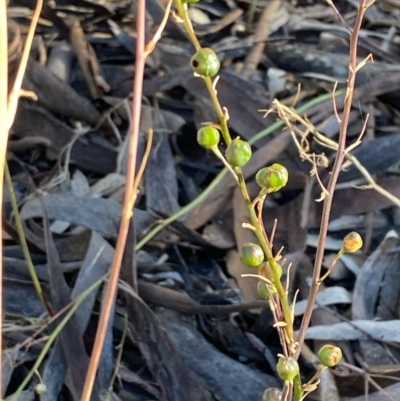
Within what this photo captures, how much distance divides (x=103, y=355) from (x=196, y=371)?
104 millimetres

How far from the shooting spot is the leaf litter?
82 centimetres

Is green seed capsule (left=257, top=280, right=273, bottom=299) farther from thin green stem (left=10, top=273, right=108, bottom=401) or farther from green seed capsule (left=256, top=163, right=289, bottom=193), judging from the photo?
thin green stem (left=10, top=273, right=108, bottom=401)

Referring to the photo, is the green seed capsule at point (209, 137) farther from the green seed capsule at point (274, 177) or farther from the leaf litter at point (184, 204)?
the leaf litter at point (184, 204)

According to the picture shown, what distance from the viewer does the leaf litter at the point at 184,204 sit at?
2.70 feet

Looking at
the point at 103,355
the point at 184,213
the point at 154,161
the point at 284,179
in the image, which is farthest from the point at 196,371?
the point at 284,179

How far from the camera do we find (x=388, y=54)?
1221mm

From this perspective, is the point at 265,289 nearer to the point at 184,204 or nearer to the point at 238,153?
the point at 238,153

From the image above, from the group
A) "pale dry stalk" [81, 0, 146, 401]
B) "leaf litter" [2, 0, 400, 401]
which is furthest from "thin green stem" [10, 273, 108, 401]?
"pale dry stalk" [81, 0, 146, 401]

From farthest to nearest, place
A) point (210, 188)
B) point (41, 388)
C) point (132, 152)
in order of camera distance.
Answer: point (210, 188) < point (41, 388) < point (132, 152)

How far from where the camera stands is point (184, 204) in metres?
1.07

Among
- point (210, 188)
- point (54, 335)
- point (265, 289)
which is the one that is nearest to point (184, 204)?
point (210, 188)

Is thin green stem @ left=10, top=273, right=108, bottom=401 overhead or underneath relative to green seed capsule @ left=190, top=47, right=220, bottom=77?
underneath

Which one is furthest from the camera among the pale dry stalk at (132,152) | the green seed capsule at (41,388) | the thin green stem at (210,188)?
the thin green stem at (210,188)

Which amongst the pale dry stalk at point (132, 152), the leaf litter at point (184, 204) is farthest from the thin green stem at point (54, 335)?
the pale dry stalk at point (132, 152)
